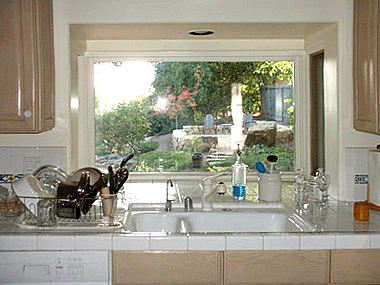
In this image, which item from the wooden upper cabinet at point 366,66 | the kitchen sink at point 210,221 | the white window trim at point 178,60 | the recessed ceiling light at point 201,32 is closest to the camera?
the wooden upper cabinet at point 366,66

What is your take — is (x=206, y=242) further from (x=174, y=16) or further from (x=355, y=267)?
(x=174, y=16)

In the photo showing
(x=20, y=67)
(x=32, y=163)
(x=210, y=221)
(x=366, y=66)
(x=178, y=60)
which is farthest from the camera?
(x=178, y=60)

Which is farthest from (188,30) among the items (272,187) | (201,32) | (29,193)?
(29,193)

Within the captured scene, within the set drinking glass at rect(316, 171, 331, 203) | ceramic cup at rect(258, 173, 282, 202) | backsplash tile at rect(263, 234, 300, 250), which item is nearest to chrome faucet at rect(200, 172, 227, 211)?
ceramic cup at rect(258, 173, 282, 202)

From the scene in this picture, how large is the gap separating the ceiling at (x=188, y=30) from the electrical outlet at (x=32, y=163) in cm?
71

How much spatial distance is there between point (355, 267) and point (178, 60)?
189 cm

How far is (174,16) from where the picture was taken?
3084 millimetres

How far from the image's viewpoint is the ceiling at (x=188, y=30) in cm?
Result: 319

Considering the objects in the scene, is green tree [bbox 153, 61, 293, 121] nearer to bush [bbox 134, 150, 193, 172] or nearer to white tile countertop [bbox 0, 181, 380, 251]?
bush [bbox 134, 150, 193, 172]

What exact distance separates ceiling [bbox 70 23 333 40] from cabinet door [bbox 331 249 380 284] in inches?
51.0

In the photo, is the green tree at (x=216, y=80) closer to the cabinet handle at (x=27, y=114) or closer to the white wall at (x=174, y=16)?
the white wall at (x=174, y=16)

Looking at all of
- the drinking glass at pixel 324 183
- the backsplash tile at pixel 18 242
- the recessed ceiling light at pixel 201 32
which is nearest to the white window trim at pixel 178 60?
the recessed ceiling light at pixel 201 32

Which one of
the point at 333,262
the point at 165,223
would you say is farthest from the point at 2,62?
the point at 333,262

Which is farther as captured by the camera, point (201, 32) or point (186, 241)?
point (201, 32)
